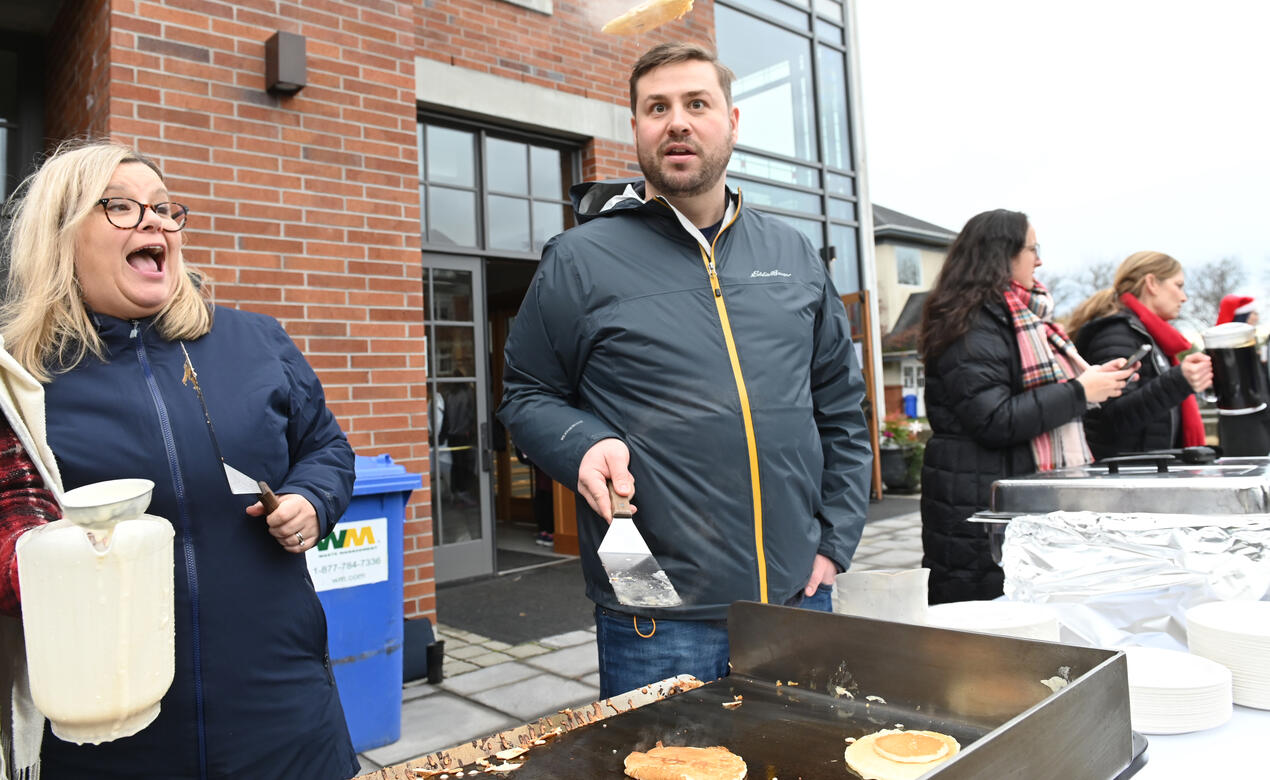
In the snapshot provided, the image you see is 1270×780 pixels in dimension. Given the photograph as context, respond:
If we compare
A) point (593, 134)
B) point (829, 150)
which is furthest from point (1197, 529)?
point (829, 150)

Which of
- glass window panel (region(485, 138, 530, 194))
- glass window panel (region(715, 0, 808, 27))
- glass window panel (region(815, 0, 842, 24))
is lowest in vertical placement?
glass window panel (region(485, 138, 530, 194))

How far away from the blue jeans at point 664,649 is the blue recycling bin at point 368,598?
1.85m

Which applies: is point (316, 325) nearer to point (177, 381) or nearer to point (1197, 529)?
point (177, 381)

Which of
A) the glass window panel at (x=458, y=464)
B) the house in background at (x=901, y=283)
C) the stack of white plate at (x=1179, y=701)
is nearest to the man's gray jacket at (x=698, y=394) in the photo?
the stack of white plate at (x=1179, y=701)

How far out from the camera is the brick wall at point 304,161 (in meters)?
3.76

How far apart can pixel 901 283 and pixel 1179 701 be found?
26851 millimetres

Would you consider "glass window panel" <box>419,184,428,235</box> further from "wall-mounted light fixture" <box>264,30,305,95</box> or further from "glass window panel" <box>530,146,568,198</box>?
"wall-mounted light fixture" <box>264,30,305,95</box>

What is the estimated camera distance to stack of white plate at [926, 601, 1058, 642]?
63.5 inches

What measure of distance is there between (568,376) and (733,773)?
3.57 ft

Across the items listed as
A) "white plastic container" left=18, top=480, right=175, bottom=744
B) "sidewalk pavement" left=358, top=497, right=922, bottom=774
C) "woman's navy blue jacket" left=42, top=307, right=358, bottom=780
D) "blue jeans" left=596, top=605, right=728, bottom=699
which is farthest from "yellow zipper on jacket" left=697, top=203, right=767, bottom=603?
"sidewalk pavement" left=358, top=497, right=922, bottom=774

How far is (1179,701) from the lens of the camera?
140 centimetres

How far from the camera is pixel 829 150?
37.3ft

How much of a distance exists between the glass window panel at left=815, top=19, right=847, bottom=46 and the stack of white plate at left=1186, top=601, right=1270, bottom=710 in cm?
1100

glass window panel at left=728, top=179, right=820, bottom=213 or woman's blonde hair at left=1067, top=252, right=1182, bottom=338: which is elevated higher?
glass window panel at left=728, top=179, right=820, bottom=213
